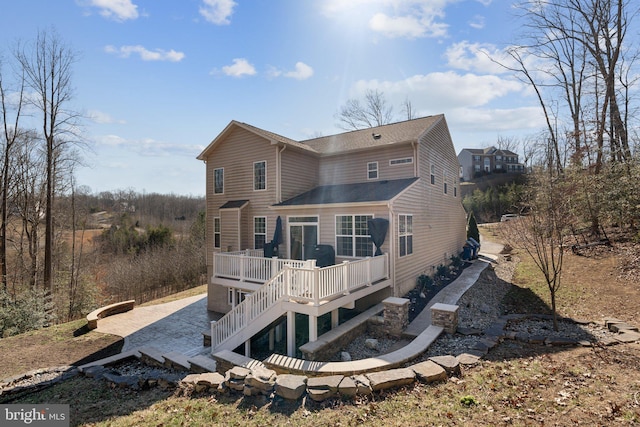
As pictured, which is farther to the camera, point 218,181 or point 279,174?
point 218,181

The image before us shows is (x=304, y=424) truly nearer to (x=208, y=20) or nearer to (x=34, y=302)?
(x=208, y=20)

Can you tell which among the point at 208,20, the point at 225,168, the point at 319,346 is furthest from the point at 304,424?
the point at 225,168

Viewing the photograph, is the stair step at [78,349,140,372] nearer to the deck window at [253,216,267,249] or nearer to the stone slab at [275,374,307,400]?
the deck window at [253,216,267,249]

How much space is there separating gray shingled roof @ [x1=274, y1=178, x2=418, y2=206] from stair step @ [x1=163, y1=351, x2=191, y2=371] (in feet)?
21.2

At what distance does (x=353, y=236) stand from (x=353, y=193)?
6.65 ft

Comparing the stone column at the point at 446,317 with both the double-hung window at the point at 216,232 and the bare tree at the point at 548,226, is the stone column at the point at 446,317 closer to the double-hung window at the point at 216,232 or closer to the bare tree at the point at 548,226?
the bare tree at the point at 548,226

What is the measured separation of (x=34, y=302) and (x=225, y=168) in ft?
32.2

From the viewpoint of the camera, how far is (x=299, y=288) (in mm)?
7824

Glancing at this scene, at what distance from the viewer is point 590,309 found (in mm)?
8844

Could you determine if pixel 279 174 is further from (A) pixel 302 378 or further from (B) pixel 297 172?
(A) pixel 302 378

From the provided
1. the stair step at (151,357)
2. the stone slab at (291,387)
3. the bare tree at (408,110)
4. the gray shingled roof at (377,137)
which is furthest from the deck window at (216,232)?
the bare tree at (408,110)

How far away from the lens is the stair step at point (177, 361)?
734cm

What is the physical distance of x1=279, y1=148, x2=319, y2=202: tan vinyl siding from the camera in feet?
43.3

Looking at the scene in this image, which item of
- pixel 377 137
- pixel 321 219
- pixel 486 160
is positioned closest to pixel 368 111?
pixel 377 137
